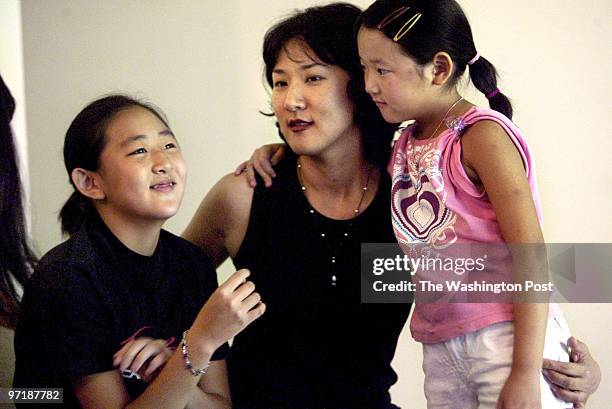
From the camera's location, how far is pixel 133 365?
3.70ft

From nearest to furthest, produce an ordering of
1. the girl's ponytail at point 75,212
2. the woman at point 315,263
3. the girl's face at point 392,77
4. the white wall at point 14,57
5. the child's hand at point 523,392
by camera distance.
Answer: the child's hand at point 523,392
the girl's face at point 392,77
the girl's ponytail at point 75,212
the woman at point 315,263
the white wall at point 14,57

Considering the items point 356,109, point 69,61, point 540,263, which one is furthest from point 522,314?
point 69,61

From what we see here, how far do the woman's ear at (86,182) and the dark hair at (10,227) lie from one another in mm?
183

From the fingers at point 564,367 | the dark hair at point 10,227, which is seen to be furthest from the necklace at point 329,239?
the dark hair at point 10,227

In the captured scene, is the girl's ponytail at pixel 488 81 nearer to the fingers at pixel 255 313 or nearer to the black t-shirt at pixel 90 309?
the fingers at pixel 255 313

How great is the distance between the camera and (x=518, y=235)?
3.54 feet

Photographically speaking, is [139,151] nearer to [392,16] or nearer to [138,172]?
[138,172]

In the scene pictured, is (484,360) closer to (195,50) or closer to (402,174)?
(402,174)

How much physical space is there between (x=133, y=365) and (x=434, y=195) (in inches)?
21.6

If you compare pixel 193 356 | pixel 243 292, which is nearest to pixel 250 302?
pixel 243 292

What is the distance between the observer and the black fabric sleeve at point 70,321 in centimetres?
111

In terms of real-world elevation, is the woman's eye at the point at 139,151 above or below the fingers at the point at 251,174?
below

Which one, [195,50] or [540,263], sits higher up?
[195,50]

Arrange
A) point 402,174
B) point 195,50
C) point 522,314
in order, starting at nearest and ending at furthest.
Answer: point 522,314 → point 402,174 → point 195,50
